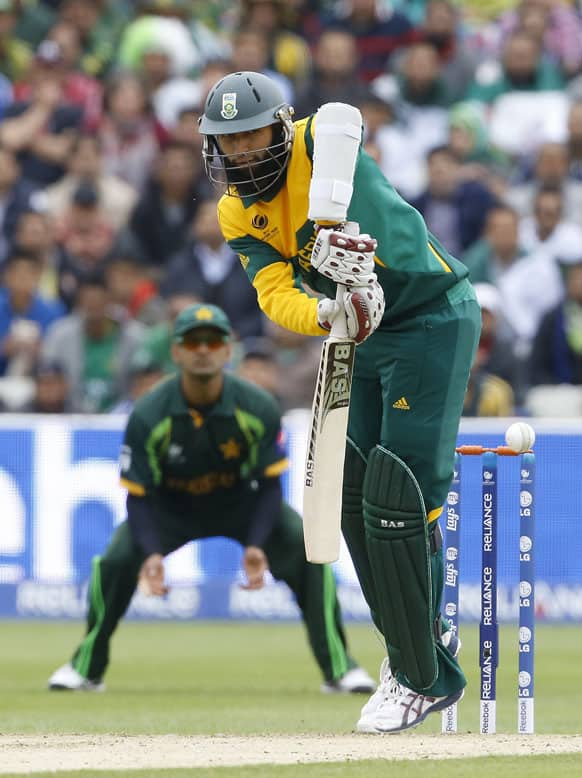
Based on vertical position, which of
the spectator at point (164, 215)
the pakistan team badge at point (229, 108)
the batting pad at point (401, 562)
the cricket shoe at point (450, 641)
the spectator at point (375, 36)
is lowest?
the cricket shoe at point (450, 641)

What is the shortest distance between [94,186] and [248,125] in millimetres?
9492

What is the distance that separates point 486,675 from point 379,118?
9266 mm

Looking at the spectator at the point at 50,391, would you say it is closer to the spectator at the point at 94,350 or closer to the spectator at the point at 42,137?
the spectator at the point at 94,350

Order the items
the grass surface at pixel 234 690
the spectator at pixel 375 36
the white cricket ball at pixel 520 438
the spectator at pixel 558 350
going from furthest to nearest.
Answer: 1. the spectator at pixel 375 36
2. the spectator at pixel 558 350
3. the white cricket ball at pixel 520 438
4. the grass surface at pixel 234 690

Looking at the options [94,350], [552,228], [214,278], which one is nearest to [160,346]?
[94,350]

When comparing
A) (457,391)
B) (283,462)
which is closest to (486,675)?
(457,391)

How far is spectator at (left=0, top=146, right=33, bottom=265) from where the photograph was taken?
15.2 meters

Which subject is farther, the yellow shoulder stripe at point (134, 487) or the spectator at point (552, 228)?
the spectator at point (552, 228)

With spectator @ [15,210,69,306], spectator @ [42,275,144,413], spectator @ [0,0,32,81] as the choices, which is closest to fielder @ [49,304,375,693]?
spectator @ [42,275,144,413]

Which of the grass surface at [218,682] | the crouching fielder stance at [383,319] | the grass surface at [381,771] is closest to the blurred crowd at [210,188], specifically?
the grass surface at [218,682]

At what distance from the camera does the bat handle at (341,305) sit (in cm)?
561

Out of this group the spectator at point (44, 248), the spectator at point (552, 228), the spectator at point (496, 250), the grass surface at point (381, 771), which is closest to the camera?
the grass surface at point (381, 771)

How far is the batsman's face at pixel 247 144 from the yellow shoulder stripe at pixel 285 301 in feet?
1.34

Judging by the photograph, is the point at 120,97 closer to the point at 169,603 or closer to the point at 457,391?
the point at 169,603
